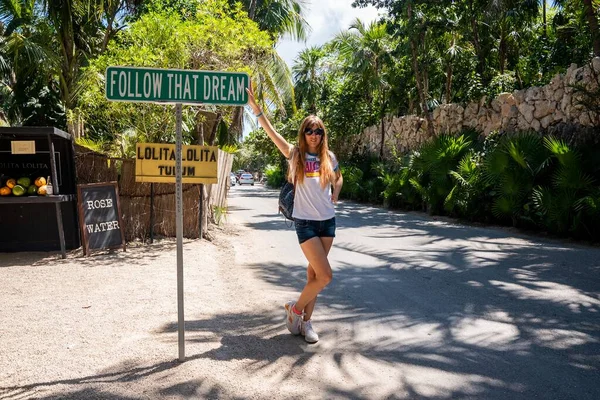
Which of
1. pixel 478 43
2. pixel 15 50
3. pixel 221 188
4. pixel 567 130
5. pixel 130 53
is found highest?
pixel 478 43

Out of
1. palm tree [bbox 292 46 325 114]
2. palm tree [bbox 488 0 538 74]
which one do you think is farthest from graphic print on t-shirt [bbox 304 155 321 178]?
palm tree [bbox 292 46 325 114]

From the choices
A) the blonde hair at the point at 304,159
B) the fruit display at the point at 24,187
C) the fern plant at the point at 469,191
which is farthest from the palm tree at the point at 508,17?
the blonde hair at the point at 304,159

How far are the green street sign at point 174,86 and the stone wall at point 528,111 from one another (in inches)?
405

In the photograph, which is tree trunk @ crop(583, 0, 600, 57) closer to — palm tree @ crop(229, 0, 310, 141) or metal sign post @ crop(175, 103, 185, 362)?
palm tree @ crop(229, 0, 310, 141)

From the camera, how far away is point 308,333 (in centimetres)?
422

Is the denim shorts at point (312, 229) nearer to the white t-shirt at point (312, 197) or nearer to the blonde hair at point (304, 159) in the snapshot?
the white t-shirt at point (312, 197)

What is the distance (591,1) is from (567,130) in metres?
3.07

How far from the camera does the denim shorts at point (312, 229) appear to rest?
3.96 m

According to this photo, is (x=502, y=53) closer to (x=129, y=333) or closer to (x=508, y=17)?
(x=508, y=17)

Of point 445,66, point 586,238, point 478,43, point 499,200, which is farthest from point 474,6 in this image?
point 586,238

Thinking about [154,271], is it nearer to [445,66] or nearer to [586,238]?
[586,238]

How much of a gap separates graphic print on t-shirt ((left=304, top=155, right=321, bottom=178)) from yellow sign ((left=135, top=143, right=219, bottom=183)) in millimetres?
868

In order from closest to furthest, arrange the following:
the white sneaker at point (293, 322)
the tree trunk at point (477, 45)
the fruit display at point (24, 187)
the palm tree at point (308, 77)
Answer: the white sneaker at point (293, 322), the fruit display at point (24, 187), the tree trunk at point (477, 45), the palm tree at point (308, 77)

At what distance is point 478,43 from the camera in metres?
19.1
